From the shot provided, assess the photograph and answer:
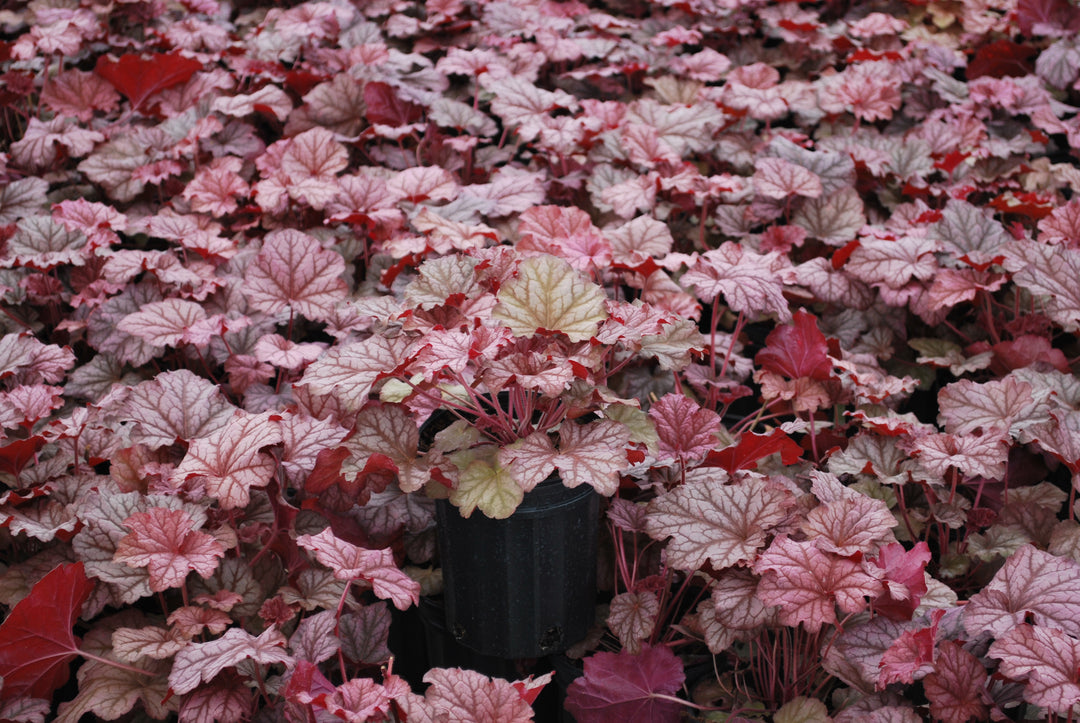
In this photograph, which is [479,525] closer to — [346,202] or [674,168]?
[346,202]

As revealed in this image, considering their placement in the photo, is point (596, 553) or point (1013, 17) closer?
point (596, 553)

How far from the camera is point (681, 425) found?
1843mm

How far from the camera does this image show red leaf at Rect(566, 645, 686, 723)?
1.74 m

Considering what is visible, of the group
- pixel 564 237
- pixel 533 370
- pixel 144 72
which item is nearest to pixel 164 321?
pixel 564 237

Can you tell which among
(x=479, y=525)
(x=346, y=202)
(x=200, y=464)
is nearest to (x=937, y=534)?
(x=479, y=525)

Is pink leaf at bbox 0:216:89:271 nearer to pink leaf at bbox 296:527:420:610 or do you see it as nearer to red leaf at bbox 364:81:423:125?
red leaf at bbox 364:81:423:125

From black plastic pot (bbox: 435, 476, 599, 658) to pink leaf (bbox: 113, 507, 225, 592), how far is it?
45 centimetres

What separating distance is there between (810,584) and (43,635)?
1.38 meters

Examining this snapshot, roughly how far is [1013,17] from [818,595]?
376 centimetres

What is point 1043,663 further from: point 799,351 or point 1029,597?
point 799,351

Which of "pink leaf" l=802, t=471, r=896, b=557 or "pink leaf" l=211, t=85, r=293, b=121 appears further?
"pink leaf" l=211, t=85, r=293, b=121

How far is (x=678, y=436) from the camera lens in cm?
185

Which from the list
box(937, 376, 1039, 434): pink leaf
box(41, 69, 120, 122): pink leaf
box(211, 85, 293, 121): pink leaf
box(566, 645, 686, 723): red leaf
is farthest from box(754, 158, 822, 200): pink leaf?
box(41, 69, 120, 122): pink leaf

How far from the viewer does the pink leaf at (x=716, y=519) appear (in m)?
1.64
